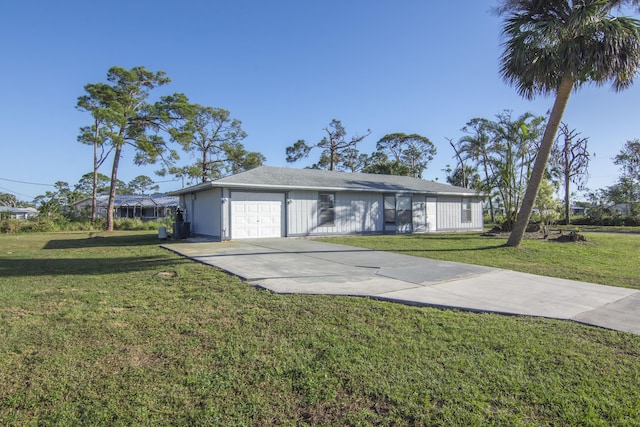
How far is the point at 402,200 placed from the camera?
20.0m

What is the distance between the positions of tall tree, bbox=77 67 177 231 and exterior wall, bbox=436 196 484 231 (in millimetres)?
21574

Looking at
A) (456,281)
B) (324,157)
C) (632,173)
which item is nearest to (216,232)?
(456,281)

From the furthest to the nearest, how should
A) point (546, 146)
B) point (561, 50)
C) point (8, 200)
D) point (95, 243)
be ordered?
point (8, 200) < point (95, 243) < point (546, 146) < point (561, 50)

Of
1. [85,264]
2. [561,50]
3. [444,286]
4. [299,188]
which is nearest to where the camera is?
[444,286]

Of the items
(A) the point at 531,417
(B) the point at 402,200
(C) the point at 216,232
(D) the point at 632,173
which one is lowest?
(A) the point at 531,417

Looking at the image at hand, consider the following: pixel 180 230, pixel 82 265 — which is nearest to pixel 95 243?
pixel 180 230

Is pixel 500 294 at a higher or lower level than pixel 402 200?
lower

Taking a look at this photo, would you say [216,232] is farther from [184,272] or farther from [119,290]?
[119,290]

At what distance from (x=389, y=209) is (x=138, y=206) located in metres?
38.6

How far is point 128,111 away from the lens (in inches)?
1124

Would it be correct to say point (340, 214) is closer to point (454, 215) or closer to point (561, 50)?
point (454, 215)

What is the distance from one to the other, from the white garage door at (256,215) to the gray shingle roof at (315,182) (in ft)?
1.74

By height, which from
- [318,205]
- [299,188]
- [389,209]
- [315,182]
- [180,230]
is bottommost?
[180,230]

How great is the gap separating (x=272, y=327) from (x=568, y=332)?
10.6 ft
